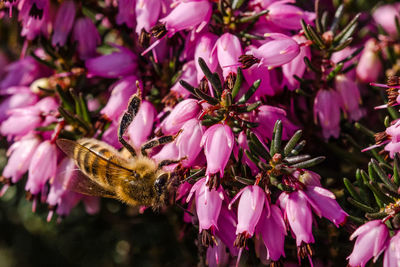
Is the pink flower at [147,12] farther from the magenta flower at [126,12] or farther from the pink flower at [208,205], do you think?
the pink flower at [208,205]

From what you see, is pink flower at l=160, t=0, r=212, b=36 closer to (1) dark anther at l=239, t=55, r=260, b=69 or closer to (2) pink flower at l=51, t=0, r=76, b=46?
(1) dark anther at l=239, t=55, r=260, b=69

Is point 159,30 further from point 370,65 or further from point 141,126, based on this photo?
point 370,65

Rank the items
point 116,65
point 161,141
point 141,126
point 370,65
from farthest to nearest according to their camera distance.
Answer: point 370,65, point 116,65, point 141,126, point 161,141

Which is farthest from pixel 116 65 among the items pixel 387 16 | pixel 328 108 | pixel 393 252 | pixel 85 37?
pixel 387 16

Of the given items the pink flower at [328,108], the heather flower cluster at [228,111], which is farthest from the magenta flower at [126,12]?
the pink flower at [328,108]

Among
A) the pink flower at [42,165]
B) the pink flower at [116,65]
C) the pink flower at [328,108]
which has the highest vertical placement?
the pink flower at [116,65]

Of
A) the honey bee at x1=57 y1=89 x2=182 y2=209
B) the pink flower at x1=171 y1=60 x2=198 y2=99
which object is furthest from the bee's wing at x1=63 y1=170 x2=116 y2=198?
the pink flower at x1=171 y1=60 x2=198 y2=99

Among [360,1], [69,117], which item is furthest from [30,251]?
[360,1]
